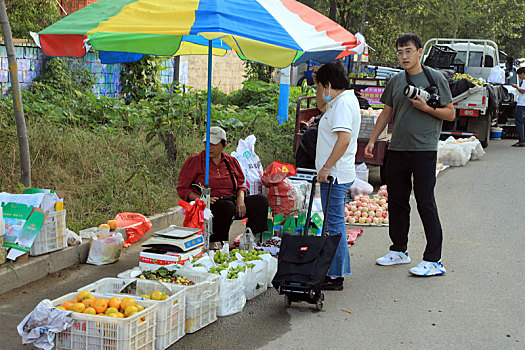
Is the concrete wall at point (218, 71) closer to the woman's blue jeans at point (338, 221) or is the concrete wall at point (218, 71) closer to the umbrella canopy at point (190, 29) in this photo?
the umbrella canopy at point (190, 29)

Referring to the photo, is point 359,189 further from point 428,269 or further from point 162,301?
point 162,301

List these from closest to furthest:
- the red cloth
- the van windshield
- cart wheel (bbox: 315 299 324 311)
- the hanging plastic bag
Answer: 1. cart wheel (bbox: 315 299 324 311)
2. the red cloth
3. the hanging plastic bag
4. the van windshield

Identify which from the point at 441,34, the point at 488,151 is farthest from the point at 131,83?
the point at 441,34

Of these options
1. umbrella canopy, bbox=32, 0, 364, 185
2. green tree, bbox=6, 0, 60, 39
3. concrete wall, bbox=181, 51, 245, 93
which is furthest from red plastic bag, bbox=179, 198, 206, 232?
concrete wall, bbox=181, 51, 245, 93

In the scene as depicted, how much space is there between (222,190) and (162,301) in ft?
7.57

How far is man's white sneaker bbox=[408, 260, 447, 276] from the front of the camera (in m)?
6.02

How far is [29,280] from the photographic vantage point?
544 centimetres

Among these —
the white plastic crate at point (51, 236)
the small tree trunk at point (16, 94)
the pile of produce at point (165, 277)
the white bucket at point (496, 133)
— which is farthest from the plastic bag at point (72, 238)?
the white bucket at point (496, 133)

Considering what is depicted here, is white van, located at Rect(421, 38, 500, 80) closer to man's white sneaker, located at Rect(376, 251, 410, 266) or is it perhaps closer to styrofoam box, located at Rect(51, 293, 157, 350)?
man's white sneaker, located at Rect(376, 251, 410, 266)

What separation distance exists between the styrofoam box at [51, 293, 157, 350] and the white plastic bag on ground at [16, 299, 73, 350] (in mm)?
65

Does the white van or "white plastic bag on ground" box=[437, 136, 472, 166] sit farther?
the white van

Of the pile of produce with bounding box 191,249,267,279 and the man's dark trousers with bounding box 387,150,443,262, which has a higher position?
the man's dark trousers with bounding box 387,150,443,262

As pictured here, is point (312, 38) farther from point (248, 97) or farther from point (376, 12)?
point (376, 12)

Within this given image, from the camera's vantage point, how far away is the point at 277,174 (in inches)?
265
